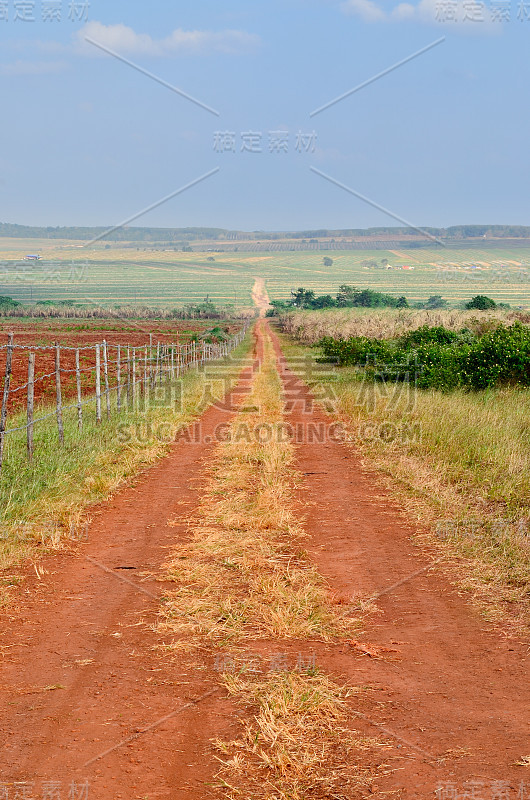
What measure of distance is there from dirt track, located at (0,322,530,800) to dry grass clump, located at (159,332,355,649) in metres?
0.23

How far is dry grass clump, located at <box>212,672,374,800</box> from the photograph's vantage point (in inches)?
137

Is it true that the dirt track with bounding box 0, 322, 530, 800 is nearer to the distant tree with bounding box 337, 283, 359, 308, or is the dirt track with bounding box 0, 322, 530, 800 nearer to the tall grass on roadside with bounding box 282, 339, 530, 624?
the tall grass on roadside with bounding box 282, 339, 530, 624

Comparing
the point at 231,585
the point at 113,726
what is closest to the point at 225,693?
the point at 113,726

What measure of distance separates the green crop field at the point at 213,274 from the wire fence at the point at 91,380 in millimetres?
68994

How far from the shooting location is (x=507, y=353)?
17562 millimetres

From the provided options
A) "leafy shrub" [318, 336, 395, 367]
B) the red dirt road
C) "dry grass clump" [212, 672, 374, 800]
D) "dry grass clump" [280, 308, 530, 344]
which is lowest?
the red dirt road

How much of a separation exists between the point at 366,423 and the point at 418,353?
17.9 ft

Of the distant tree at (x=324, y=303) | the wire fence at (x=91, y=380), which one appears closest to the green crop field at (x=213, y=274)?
the distant tree at (x=324, y=303)

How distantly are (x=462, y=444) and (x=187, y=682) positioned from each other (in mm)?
7440

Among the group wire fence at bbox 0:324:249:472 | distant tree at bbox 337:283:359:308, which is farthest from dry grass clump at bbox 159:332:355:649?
distant tree at bbox 337:283:359:308

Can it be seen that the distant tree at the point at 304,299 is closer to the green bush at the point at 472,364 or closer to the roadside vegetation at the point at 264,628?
the green bush at the point at 472,364

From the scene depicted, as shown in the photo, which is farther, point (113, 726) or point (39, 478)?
point (39, 478)

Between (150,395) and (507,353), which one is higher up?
(507,353)

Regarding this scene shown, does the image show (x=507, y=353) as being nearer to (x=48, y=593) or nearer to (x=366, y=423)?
(x=366, y=423)
